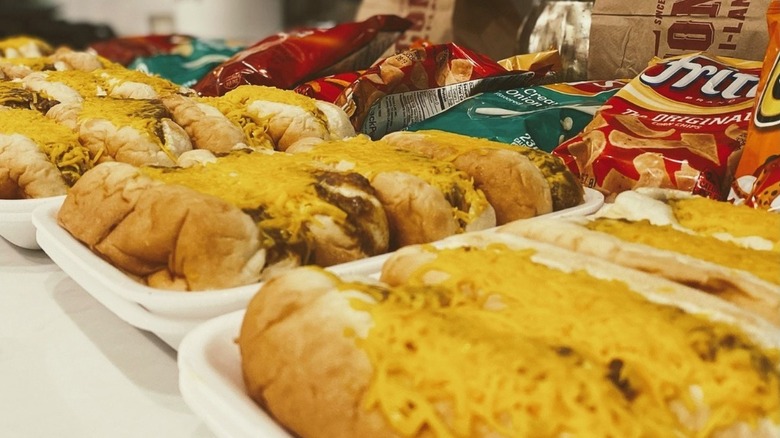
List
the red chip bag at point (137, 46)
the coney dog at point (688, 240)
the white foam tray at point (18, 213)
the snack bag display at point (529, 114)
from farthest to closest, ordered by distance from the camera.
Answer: the red chip bag at point (137, 46) < the snack bag display at point (529, 114) < the white foam tray at point (18, 213) < the coney dog at point (688, 240)

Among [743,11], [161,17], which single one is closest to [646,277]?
[743,11]

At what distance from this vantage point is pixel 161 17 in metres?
4.06

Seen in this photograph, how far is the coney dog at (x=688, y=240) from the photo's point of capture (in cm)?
71

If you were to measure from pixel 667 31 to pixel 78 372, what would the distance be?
167cm

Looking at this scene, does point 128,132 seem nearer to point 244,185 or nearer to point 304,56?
point 244,185

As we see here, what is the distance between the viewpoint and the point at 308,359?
610 millimetres

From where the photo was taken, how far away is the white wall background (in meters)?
3.61

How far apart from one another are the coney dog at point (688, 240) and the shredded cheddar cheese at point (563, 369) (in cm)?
11

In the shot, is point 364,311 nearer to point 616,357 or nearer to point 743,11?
point 616,357

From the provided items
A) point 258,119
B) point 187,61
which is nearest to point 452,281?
point 258,119

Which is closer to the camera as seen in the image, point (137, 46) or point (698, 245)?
point (698, 245)

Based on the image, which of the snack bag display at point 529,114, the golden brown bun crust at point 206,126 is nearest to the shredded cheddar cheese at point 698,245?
the snack bag display at point 529,114

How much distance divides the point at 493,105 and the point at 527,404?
53.8 inches

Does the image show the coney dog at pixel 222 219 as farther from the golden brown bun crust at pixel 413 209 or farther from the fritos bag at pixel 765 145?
the fritos bag at pixel 765 145
